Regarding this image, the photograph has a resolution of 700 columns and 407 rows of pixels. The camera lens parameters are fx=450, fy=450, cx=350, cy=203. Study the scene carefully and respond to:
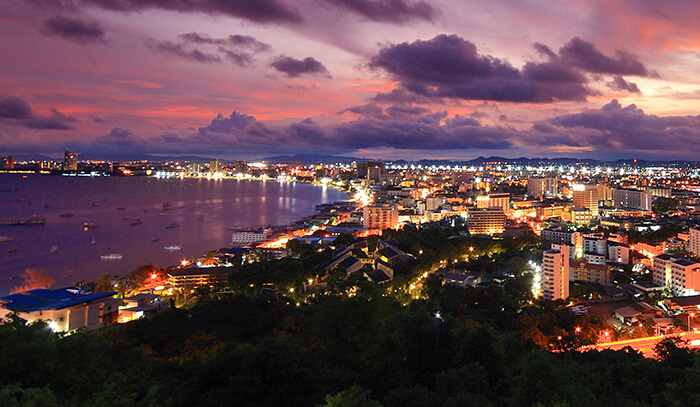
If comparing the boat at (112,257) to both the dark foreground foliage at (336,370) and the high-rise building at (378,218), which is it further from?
the high-rise building at (378,218)

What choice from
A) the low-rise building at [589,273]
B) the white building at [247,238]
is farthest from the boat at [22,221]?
the low-rise building at [589,273]

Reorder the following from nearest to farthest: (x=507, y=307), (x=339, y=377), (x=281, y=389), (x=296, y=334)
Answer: (x=281, y=389)
(x=339, y=377)
(x=296, y=334)
(x=507, y=307)

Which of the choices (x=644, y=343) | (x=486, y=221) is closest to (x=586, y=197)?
(x=486, y=221)

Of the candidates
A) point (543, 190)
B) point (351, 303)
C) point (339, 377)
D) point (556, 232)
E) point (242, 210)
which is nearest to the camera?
point (339, 377)

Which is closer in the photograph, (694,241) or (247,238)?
(694,241)

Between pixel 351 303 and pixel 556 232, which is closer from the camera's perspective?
pixel 351 303

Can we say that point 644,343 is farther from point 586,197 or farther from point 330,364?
point 586,197

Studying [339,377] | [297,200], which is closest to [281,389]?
[339,377]

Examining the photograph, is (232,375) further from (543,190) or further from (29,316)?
(543,190)
